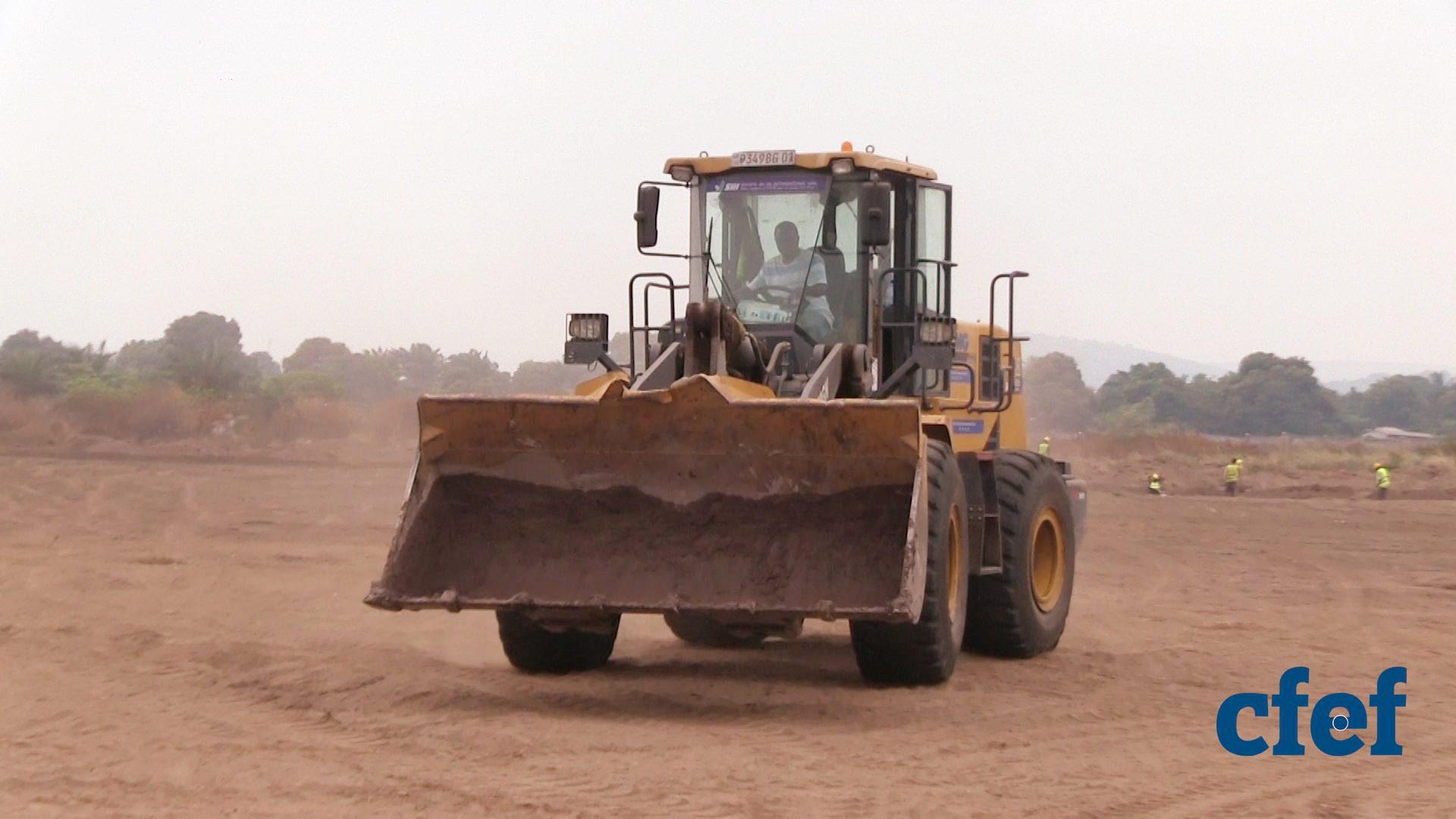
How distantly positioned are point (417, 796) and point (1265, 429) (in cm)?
5843

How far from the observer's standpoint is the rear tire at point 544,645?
9.90 meters

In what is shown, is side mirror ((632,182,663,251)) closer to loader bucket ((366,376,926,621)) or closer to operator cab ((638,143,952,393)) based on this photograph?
operator cab ((638,143,952,393))

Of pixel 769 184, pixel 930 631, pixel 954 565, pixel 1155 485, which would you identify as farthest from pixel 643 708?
pixel 1155 485

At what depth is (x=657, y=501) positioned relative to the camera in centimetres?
928

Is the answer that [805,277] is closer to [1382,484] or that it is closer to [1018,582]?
[1018,582]

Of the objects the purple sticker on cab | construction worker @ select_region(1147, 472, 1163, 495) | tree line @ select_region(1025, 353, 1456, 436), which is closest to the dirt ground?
the purple sticker on cab

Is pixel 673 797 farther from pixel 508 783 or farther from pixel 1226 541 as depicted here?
pixel 1226 541

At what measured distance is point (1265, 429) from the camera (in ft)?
202

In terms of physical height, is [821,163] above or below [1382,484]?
above

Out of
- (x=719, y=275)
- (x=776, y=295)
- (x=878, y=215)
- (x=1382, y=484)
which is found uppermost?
(x=878, y=215)

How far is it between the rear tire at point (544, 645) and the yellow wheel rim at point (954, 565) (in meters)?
1.83

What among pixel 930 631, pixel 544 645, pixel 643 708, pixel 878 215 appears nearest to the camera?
pixel 643 708

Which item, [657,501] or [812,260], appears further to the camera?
[812,260]

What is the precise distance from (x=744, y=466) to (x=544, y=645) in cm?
169
